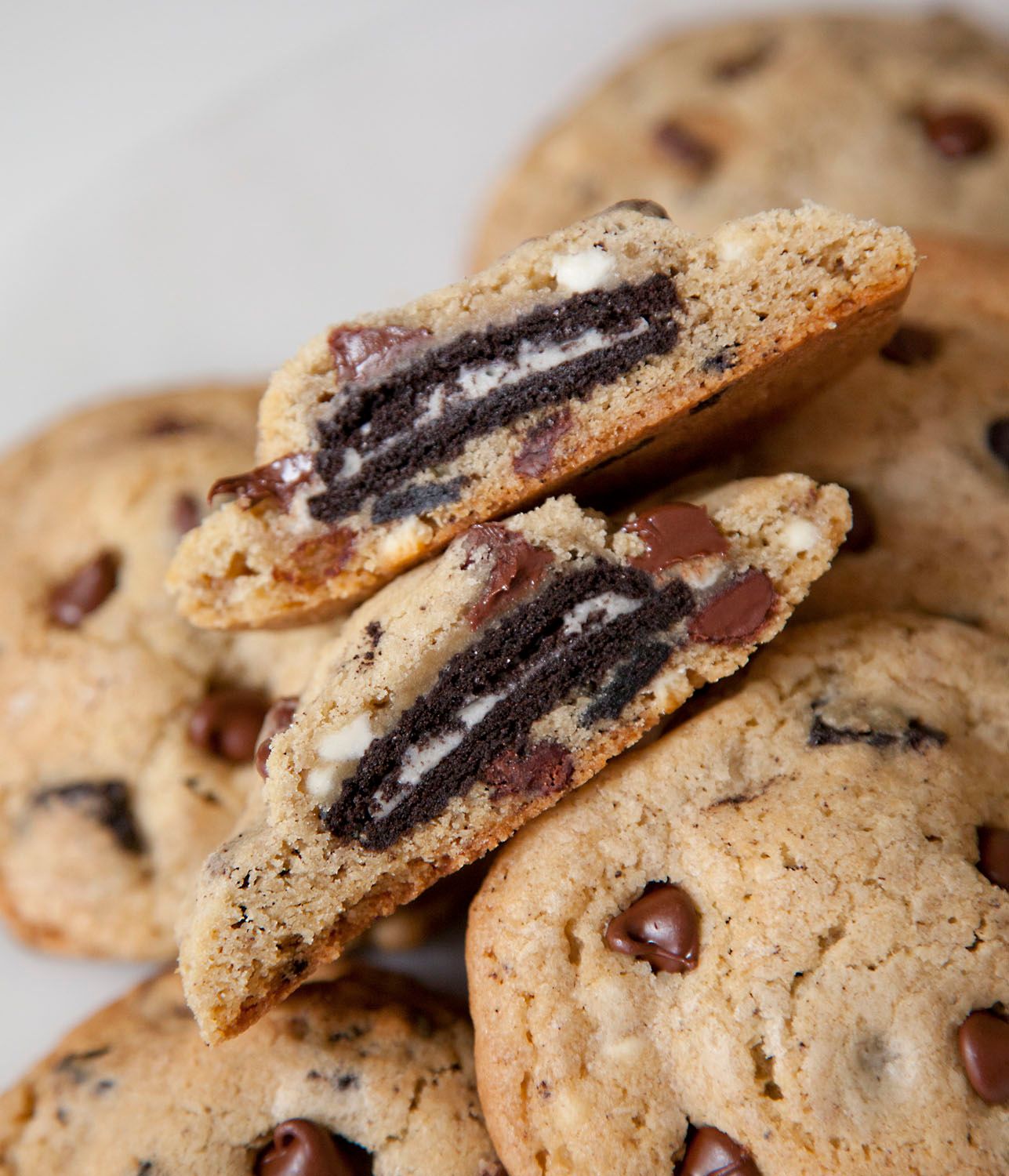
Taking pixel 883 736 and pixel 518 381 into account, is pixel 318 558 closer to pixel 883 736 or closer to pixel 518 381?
pixel 518 381

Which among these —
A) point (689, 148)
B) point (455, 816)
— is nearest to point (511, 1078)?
point (455, 816)

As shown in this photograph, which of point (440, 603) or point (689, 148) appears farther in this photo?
point (689, 148)

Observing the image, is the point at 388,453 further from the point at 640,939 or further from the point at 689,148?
the point at 689,148

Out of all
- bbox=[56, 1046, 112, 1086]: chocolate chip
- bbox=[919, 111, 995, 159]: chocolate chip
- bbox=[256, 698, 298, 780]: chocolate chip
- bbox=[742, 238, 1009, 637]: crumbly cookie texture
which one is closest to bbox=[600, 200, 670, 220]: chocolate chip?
bbox=[742, 238, 1009, 637]: crumbly cookie texture

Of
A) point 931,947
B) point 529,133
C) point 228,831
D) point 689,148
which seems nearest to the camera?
point 931,947

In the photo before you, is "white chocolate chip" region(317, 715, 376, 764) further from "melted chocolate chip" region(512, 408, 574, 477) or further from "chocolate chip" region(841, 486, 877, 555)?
"chocolate chip" region(841, 486, 877, 555)

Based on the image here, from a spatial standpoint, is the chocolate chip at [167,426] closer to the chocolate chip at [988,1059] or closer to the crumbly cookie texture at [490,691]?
the crumbly cookie texture at [490,691]

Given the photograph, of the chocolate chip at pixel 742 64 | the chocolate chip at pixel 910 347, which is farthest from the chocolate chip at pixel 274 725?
the chocolate chip at pixel 742 64
